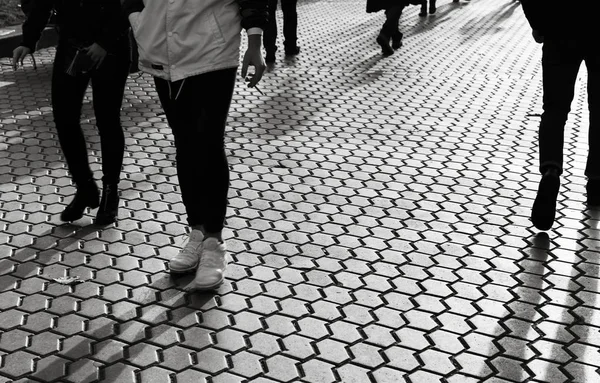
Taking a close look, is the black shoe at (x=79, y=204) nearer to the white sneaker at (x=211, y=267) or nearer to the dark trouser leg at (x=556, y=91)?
the white sneaker at (x=211, y=267)

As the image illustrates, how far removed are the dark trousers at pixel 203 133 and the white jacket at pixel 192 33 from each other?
0.06 meters

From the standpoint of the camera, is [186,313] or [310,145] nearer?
[186,313]

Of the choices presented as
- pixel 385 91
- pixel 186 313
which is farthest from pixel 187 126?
pixel 385 91

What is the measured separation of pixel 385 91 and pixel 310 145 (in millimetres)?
2407

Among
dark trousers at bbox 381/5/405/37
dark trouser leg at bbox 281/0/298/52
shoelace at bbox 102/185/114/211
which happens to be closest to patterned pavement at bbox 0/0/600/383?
shoelace at bbox 102/185/114/211

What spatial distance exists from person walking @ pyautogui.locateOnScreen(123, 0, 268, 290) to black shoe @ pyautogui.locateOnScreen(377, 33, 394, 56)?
24.2 ft

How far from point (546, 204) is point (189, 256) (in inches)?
80.3

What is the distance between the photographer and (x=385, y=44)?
1127 cm

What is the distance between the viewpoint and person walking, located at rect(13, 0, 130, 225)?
4.61 m

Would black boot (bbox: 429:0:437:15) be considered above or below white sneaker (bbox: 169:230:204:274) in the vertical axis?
below

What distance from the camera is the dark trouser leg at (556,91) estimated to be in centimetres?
480

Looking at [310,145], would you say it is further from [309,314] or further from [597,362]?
[597,362]

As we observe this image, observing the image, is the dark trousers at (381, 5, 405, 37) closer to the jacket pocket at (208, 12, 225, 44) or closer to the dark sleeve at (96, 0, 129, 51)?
the dark sleeve at (96, 0, 129, 51)

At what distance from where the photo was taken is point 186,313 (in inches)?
158
